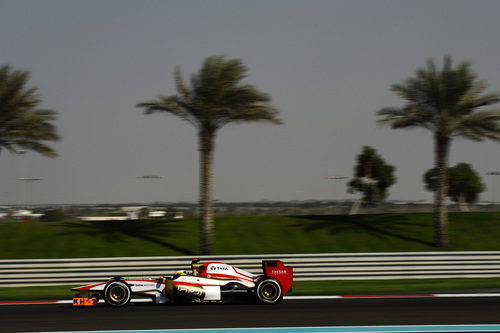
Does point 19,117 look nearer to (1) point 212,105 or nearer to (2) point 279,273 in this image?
(1) point 212,105

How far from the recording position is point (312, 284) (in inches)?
693

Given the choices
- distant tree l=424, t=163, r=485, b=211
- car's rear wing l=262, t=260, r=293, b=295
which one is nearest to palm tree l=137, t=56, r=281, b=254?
car's rear wing l=262, t=260, r=293, b=295

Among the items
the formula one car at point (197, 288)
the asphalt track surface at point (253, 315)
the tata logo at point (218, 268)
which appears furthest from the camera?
the tata logo at point (218, 268)

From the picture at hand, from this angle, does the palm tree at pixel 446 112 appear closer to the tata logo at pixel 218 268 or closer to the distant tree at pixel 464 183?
the tata logo at pixel 218 268

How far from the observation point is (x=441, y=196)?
2477 centimetres

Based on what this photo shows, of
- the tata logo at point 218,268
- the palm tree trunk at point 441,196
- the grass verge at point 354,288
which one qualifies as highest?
the palm tree trunk at point 441,196

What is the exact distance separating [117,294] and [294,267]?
23.9ft

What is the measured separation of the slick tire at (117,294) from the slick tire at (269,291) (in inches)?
108

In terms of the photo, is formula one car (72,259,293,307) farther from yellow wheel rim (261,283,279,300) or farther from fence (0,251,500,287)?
fence (0,251,500,287)

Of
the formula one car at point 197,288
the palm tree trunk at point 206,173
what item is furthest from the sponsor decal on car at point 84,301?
the palm tree trunk at point 206,173

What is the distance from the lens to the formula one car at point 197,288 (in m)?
12.0

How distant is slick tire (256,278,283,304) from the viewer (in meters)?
12.3

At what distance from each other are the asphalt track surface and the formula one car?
0.66 ft

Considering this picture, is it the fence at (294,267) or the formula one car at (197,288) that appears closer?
the formula one car at (197,288)
